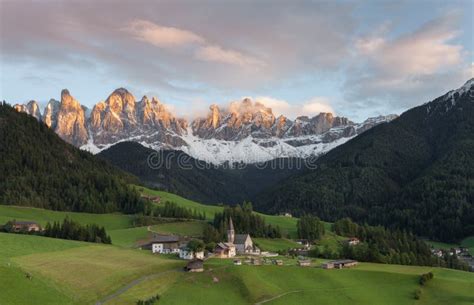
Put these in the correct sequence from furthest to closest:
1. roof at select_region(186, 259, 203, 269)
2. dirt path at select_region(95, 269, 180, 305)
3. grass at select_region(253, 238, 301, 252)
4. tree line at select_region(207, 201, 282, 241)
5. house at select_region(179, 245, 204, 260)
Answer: tree line at select_region(207, 201, 282, 241)
grass at select_region(253, 238, 301, 252)
house at select_region(179, 245, 204, 260)
roof at select_region(186, 259, 203, 269)
dirt path at select_region(95, 269, 180, 305)

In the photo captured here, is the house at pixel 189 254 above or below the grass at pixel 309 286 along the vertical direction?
above

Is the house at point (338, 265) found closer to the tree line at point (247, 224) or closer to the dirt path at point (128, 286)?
the dirt path at point (128, 286)

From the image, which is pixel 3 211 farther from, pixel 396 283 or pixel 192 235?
pixel 396 283

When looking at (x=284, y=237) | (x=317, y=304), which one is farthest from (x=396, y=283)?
→ (x=284, y=237)

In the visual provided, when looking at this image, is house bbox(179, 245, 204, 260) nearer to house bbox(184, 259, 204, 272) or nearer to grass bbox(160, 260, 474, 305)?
grass bbox(160, 260, 474, 305)

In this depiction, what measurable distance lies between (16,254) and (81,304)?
31270 millimetres

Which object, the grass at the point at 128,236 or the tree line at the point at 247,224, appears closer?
the grass at the point at 128,236

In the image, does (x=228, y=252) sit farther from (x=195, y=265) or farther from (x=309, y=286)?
(x=309, y=286)

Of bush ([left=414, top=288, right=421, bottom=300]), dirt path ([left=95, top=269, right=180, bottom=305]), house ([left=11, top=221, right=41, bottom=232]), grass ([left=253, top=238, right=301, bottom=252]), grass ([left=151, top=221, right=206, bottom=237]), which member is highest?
house ([left=11, top=221, right=41, bottom=232])

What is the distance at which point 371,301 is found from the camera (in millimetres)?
89500

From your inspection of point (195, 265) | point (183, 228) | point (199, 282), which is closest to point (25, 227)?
point (183, 228)

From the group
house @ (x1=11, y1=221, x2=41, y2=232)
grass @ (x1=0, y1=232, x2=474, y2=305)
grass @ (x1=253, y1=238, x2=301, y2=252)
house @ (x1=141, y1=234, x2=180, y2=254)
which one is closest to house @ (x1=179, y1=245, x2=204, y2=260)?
grass @ (x1=0, y1=232, x2=474, y2=305)

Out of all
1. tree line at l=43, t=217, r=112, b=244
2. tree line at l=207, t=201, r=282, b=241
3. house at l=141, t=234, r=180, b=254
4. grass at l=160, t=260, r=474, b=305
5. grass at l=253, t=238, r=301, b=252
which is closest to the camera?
grass at l=160, t=260, r=474, b=305

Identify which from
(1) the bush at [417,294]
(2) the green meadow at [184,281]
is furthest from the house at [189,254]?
(1) the bush at [417,294]
